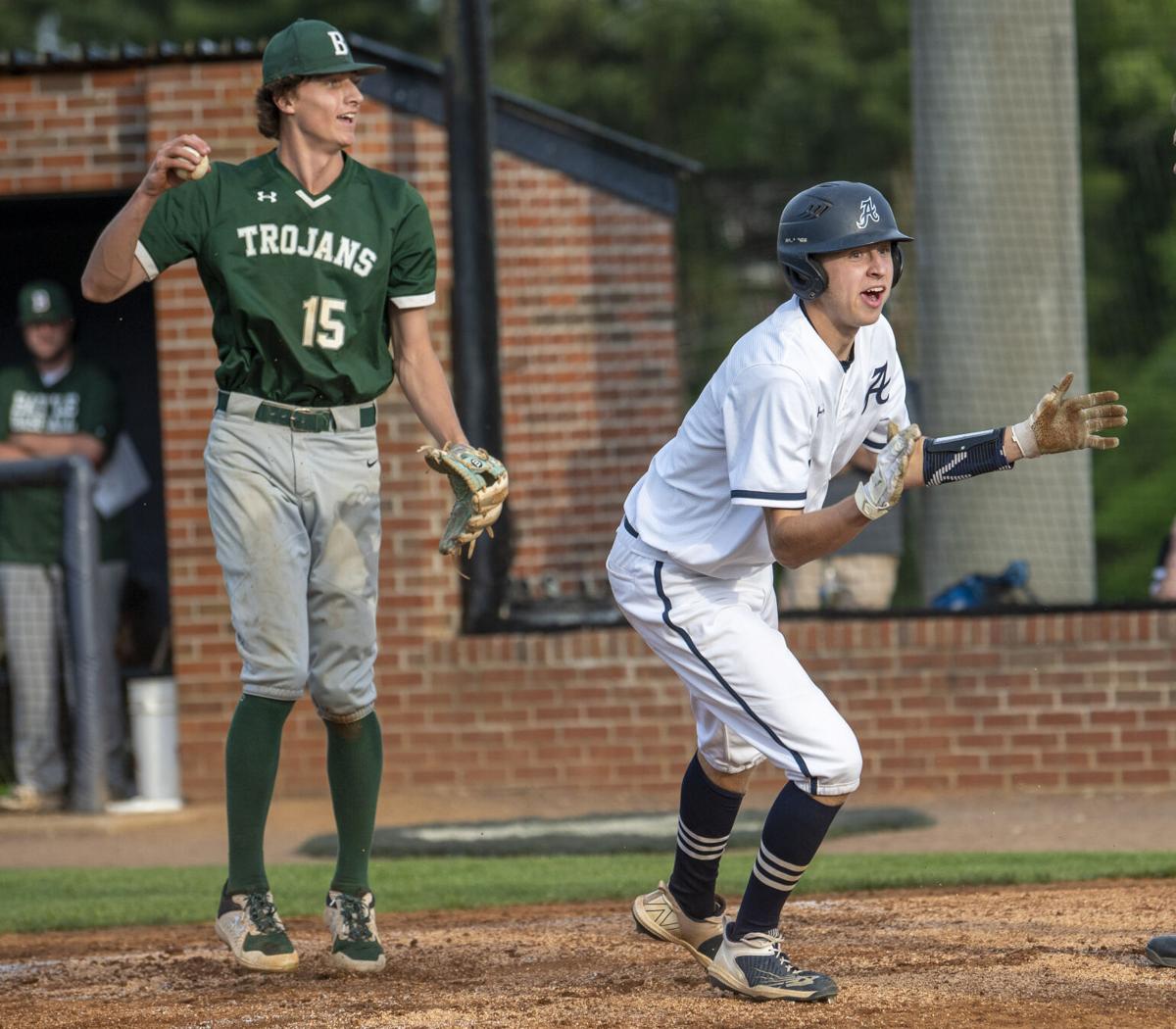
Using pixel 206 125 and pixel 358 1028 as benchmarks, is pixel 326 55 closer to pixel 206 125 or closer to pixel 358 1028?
pixel 358 1028

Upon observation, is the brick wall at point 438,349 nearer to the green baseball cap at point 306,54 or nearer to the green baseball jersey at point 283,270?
the green baseball jersey at point 283,270

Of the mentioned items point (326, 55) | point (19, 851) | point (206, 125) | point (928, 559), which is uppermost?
point (206, 125)

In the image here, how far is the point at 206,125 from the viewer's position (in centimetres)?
885

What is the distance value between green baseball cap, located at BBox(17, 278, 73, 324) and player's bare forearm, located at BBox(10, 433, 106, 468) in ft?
1.93

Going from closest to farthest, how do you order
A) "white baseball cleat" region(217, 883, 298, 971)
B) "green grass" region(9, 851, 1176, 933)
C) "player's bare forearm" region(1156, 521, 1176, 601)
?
"white baseball cleat" region(217, 883, 298, 971)
"green grass" region(9, 851, 1176, 933)
"player's bare forearm" region(1156, 521, 1176, 601)

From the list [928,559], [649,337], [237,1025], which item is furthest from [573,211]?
[237,1025]

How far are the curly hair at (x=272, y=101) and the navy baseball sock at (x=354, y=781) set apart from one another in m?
1.67

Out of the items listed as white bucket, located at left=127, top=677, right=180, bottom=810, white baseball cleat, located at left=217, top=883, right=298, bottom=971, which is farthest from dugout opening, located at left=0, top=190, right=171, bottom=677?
white baseball cleat, located at left=217, top=883, right=298, bottom=971

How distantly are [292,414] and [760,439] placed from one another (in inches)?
54.0

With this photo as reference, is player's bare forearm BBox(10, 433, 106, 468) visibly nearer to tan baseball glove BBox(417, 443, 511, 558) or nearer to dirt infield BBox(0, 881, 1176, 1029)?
dirt infield BBox(0, 881, 1176, 1029)

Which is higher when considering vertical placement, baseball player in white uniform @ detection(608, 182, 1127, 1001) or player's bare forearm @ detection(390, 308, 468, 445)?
player's bare forearm @ detection(390, 308, 468, 445)

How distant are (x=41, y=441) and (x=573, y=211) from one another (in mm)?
2989

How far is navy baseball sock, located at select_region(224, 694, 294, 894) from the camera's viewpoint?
4.87m

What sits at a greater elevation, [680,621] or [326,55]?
[326,55]
